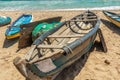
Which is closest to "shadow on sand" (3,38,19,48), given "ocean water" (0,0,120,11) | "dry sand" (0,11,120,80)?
"dry sand" (0,11,120,80)

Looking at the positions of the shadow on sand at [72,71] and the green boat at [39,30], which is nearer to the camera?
the shadow on sand at [72,71]

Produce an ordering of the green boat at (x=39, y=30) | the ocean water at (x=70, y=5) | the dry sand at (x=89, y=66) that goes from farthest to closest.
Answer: the ocean water at (x=70, y=5)
the green boat at (x=39, y=30)
the dry sand at (x=89, y=66)

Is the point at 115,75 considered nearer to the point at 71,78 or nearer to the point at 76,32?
the point at 71,78

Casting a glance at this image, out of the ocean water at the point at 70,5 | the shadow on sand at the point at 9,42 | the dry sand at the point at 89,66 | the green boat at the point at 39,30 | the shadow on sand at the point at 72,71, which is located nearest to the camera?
the shadow on sand at the point at 72,71

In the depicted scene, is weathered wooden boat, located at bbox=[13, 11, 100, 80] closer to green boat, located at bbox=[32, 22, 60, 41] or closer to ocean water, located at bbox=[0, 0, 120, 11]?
green boat, located at bbox=[32, 22, 60, 41]

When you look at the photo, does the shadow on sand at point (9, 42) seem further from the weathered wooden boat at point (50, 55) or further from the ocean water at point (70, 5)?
the ocean water at point (70, 5)

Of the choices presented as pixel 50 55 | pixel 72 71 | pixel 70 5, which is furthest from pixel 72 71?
pixel 70 5

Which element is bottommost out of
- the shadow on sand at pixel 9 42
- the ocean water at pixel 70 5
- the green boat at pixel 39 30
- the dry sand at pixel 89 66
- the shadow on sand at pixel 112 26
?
the ocean water at pixel 70 5

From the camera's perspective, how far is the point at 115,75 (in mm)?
6688

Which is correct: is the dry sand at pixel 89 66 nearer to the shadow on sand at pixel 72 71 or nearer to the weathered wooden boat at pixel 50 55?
the shadow on sand at pixel 72 71

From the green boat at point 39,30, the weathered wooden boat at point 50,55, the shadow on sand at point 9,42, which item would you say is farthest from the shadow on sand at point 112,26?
the shadow on sand at point 9,42

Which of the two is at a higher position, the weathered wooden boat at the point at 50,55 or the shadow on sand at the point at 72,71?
the weathered wooden boat at the point at 50,55

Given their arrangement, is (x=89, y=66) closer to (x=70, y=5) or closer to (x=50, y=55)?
(x=50, y=55)

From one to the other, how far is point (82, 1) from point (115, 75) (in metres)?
18.9
